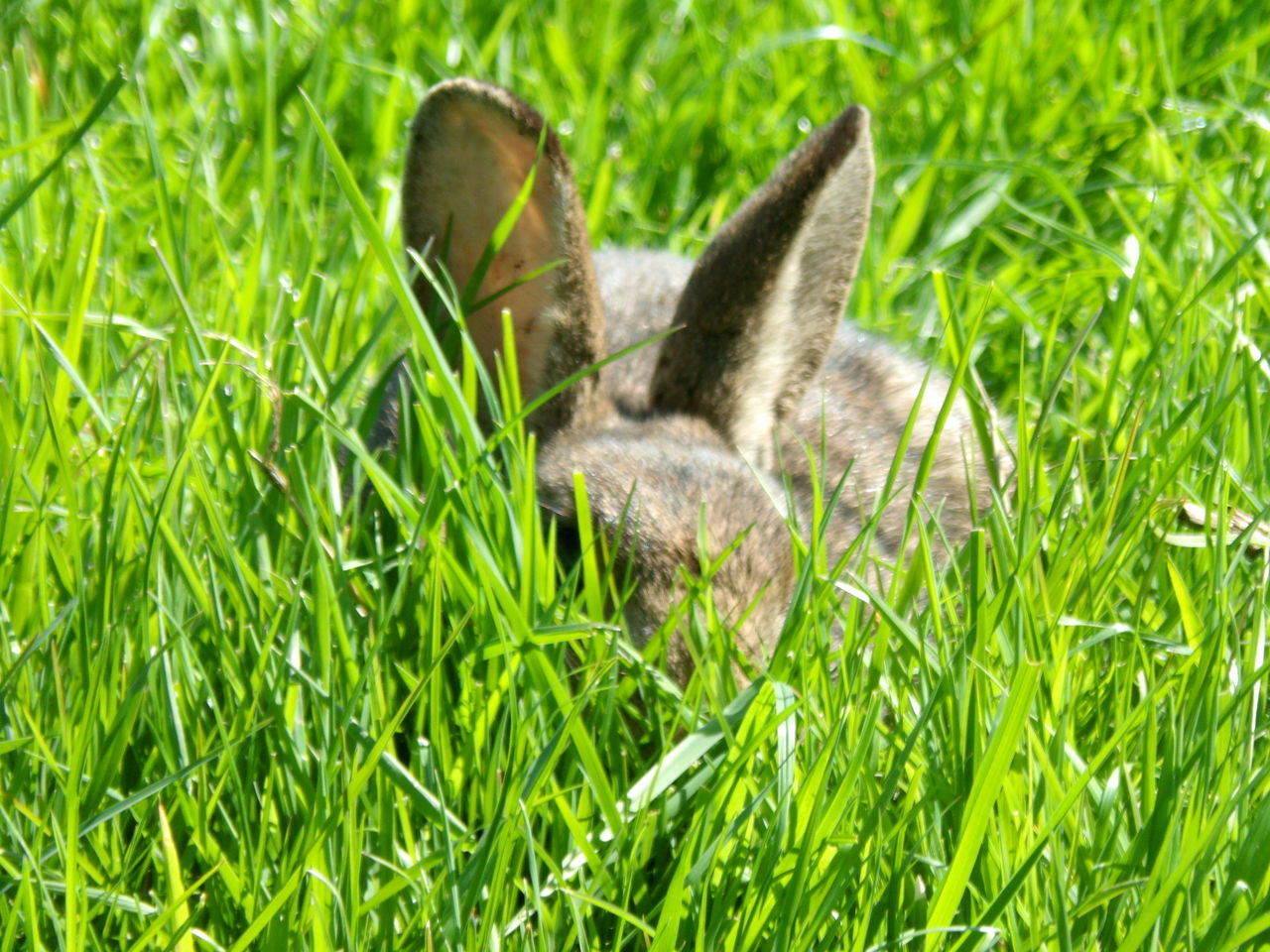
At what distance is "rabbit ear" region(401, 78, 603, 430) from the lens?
3053mm

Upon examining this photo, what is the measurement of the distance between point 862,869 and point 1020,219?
266 cm

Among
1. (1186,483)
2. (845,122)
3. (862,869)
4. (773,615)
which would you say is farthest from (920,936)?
(845,122)

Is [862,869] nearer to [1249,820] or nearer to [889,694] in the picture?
[889,694]

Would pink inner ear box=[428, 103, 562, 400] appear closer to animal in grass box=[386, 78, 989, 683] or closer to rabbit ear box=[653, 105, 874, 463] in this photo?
animal in grass box=[386, 78, 989, 683]

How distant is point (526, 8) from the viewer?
195 inches

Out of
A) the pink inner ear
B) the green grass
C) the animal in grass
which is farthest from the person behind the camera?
the pink inner ear

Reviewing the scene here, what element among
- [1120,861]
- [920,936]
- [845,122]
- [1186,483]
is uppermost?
[845,122]

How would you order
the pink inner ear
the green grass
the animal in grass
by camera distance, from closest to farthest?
the green grass → the animal in grass → the pink inner ear

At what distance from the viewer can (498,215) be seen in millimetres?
3211

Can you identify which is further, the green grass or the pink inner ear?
the pink inner ear

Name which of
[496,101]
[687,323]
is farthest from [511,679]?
[496,101]

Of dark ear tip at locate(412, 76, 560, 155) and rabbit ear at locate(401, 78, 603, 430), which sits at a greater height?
dark ear tip at locate(412, 76, 560, 155)

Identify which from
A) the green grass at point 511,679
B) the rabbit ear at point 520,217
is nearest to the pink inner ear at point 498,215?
the rabbit ear at point 520,217

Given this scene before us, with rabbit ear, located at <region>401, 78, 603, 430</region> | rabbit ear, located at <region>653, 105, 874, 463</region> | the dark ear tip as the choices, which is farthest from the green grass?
rabbit ear, located at <region>653, 105, 874, 463</region>
